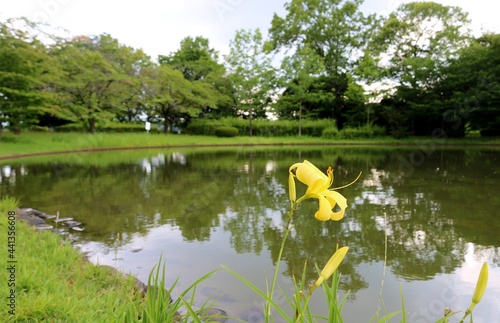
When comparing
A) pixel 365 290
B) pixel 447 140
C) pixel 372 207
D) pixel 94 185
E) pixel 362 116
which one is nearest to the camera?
pixel 365 290

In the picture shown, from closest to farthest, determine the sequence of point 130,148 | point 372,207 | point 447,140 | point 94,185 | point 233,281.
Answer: point 233,281 < point 372,207 < point 94,185 < point 130,148 < point 447,140

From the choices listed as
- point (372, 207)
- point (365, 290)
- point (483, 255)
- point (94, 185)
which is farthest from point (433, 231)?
point (94, 185)

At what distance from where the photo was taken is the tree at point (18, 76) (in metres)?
12.8

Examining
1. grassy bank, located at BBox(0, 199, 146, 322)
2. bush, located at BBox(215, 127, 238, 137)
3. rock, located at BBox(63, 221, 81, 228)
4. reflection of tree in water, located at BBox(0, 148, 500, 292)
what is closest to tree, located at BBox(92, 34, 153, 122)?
bush, located at BBox(215, 127, 238, 137)

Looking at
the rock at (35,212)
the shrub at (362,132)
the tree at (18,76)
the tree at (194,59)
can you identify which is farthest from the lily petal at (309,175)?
the tree at (194,59)

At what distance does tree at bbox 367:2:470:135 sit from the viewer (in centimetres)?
2100

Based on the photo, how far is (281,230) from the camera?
3889 mm

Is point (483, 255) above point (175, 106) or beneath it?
beneath

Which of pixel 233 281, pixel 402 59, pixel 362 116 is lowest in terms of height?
pixel 233 281

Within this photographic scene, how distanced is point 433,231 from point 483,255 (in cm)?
74

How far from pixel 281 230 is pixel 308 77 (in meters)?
19.5

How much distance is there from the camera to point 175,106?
22016 millimetres

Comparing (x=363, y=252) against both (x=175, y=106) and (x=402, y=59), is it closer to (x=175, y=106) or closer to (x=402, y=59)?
(x=175, y=106)

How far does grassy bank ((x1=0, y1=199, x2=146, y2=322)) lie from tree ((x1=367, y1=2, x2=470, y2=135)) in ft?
70.3
